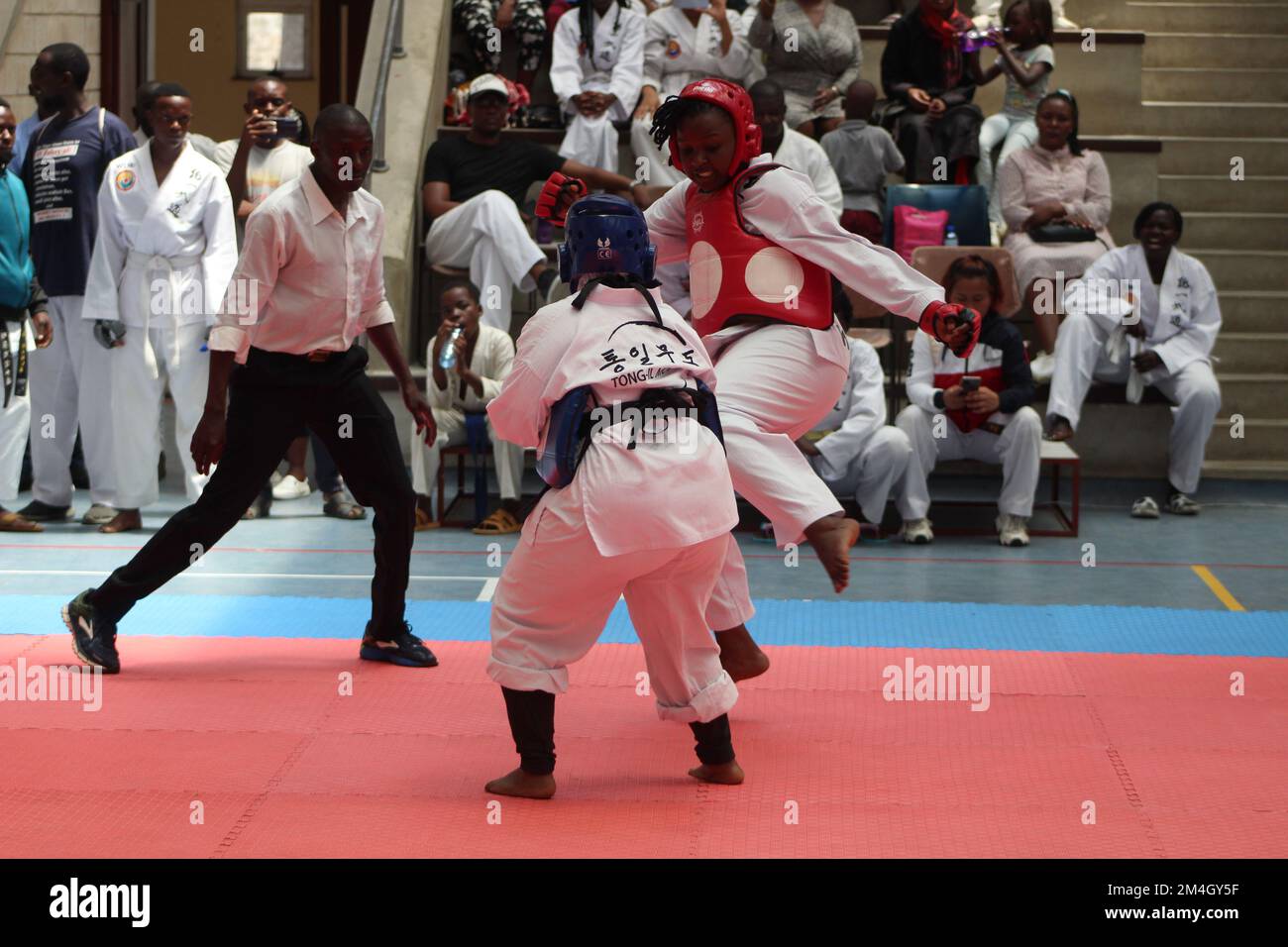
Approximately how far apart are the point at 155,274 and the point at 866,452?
349 cm

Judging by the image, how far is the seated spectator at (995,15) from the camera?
35.8 feet

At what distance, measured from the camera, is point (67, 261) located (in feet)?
26.8

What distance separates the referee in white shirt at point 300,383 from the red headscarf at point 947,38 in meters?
6.26

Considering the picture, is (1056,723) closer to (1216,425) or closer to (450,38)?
(1216,425)

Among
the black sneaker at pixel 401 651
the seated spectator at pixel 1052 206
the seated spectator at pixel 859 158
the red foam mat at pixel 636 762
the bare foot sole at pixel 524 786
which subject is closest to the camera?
the red foam mat at pixel 636 762

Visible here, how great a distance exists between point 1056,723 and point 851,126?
5.95m

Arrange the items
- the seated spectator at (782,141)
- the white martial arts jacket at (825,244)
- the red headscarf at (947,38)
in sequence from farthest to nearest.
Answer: the red headscarf at (947,38) < the seated spectator at (782,141) < the white martial arts jacket at (825,244)

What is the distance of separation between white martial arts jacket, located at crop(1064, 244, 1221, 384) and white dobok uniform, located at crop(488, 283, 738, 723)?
5591 mm

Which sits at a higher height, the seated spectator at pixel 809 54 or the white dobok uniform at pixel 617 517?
the seated spectator at pixel 809 54

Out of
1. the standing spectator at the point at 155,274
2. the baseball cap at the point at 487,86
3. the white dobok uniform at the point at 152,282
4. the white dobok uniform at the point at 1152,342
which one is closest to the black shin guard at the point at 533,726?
the standing spectator at the point at 155,274

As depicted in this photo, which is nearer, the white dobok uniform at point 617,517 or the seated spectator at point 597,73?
the white dobok uniform at point 617,517

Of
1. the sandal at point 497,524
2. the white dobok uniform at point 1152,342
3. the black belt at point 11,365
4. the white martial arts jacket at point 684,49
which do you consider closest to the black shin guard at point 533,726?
the sandal at point 497,524

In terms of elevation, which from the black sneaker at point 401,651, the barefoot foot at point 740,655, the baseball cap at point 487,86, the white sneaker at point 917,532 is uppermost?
the baseball cap at point 487,86

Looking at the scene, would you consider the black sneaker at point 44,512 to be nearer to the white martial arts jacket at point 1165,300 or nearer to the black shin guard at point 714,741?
the black shin guard at point 714,741
